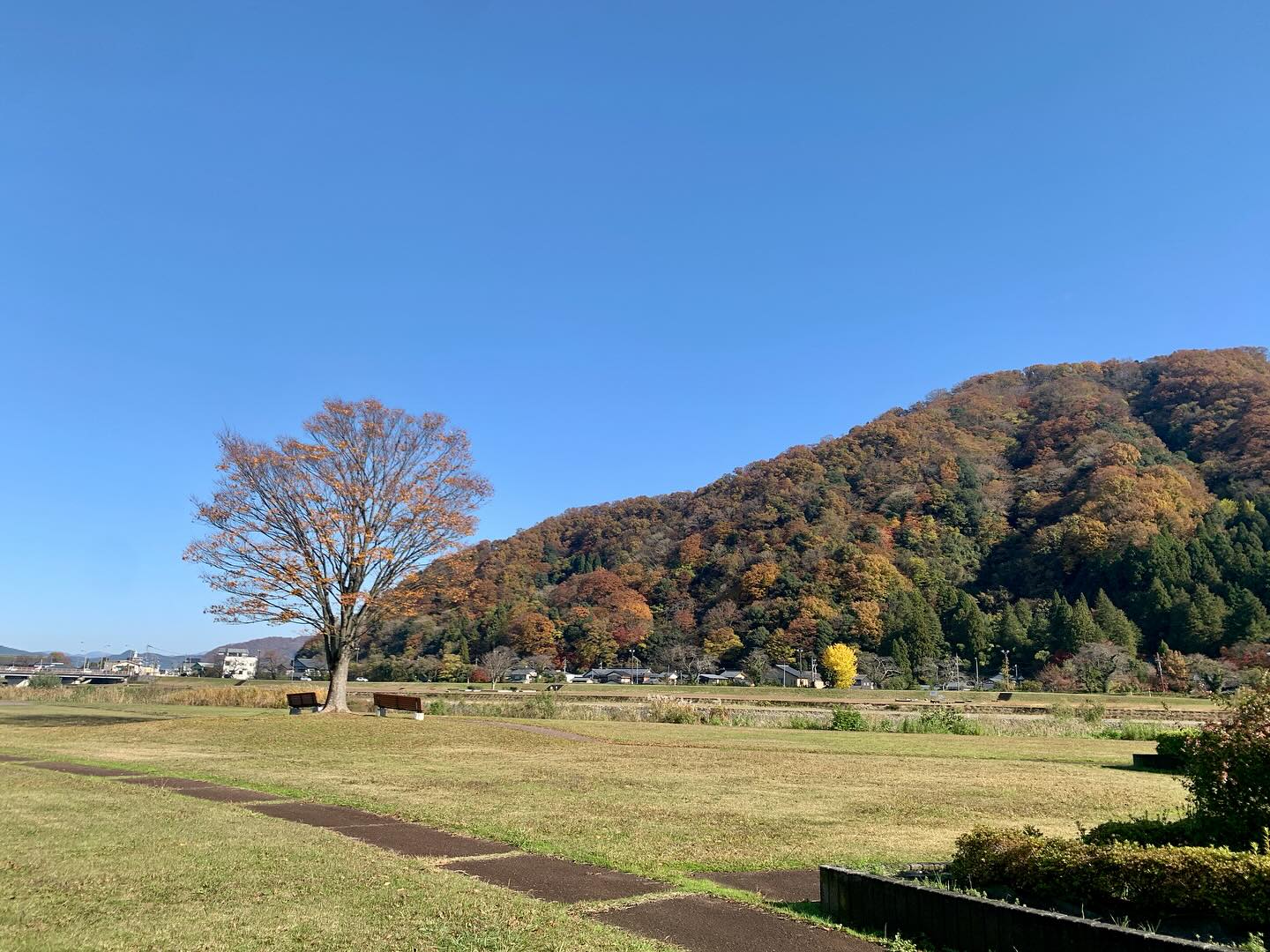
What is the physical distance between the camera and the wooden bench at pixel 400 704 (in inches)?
1085

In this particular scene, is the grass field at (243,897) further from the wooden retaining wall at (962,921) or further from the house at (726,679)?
the house at (726,679)

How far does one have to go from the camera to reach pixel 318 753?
60.6 ft

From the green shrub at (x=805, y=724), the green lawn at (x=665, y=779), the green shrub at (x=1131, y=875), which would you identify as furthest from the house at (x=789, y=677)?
the green shrub at (x=1131, y=875)

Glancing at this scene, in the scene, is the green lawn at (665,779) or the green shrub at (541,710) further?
the green shrub at (541,710)

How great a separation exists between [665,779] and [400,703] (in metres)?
16.5

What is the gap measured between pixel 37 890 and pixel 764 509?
105m

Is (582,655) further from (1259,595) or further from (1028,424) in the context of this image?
(1028,424)

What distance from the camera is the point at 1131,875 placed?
17.2 ft

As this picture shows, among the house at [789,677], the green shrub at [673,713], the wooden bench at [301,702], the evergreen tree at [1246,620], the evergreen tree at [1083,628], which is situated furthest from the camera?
the house at [789,677]

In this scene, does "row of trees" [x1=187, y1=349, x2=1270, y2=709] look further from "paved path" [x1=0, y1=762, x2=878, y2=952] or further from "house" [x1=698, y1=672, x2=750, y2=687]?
"paved path" [x1=0, y1=762, x2=878, y2=952]

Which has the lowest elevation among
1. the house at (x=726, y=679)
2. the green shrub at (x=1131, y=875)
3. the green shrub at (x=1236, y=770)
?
the house at (x=726, y=679)

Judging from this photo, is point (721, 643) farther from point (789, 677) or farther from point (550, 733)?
point (550, 733)

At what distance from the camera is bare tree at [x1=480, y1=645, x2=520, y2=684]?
8712cm

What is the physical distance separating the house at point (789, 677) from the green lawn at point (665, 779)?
6505cm
